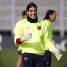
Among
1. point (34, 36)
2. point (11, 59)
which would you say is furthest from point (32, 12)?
point (11, 59)

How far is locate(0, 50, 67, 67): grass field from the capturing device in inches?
386

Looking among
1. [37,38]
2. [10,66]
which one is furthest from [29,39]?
[10,66]

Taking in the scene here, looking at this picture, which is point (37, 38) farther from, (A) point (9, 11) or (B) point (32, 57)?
(A) point (9, 11)

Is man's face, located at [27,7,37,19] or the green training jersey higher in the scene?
man's face, located at [27,7,37,19]

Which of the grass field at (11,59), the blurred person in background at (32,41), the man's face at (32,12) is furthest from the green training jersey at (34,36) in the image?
the grass field at (11,59)

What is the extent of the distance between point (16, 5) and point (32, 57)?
9.61m

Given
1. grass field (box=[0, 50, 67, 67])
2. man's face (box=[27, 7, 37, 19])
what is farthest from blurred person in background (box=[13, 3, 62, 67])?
grass field (box=[0, 50, 67, 67])

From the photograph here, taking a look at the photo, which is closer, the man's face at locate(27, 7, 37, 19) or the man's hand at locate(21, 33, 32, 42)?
the man's hand at locate(21, 33, 32, 42)

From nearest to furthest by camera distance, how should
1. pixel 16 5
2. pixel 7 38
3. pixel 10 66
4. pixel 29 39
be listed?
pixel 29 39, pixel 10 66, pixel 7 38, pixel 16 5

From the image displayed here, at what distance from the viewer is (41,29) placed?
17.8 feet

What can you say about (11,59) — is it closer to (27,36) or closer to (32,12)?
(32,12)

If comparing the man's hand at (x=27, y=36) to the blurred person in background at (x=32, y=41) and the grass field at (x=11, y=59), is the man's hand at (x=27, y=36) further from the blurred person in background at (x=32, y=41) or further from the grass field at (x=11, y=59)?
the grass field at (x=11, y=59)

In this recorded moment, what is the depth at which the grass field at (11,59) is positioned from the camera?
980 centimetres

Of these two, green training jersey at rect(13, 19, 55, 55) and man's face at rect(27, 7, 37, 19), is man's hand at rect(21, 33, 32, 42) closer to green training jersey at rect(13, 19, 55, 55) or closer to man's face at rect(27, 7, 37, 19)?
green training jersey at rect(13, 19, 55, 55)
